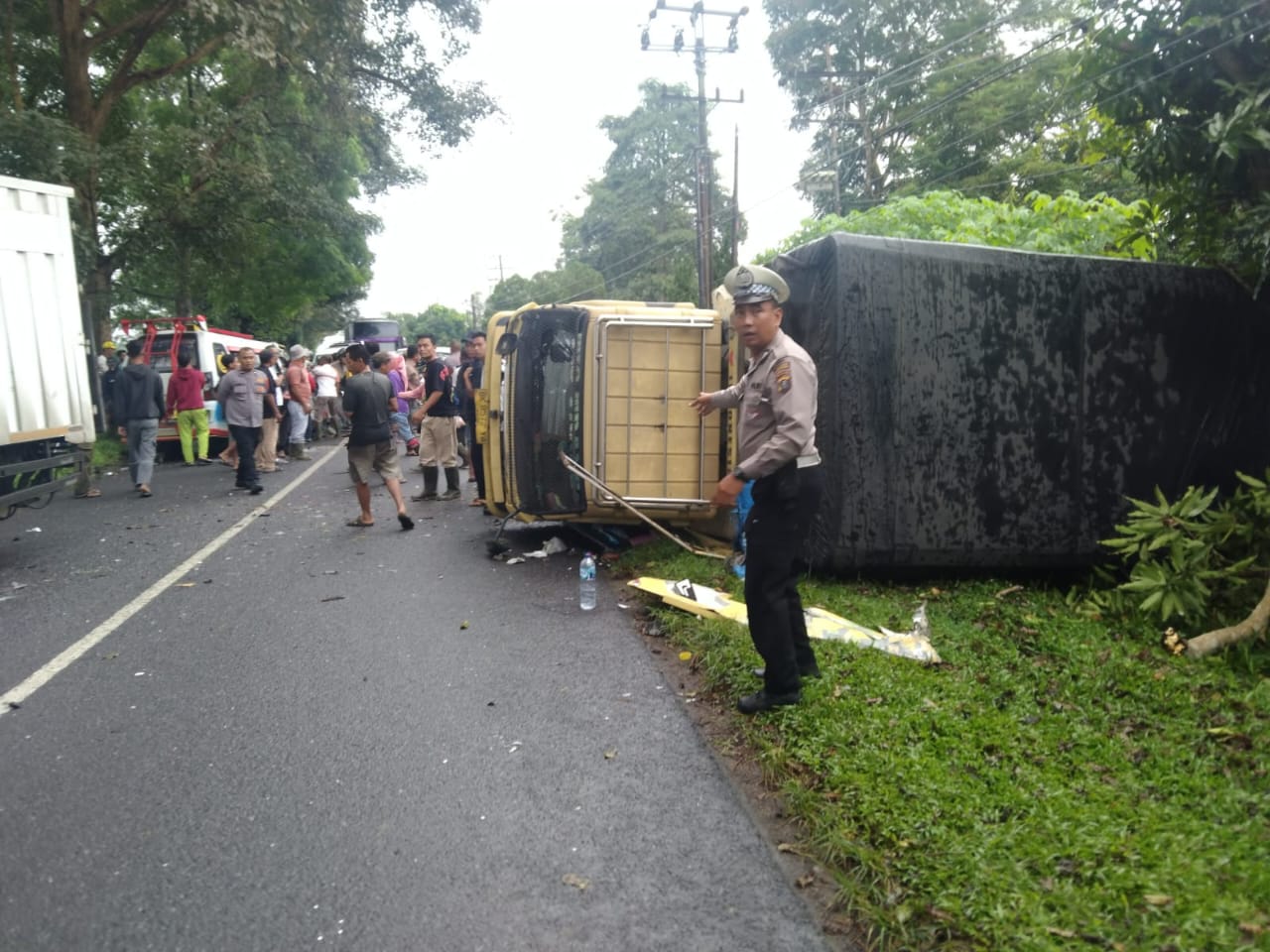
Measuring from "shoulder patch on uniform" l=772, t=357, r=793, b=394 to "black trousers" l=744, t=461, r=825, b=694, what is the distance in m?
0.33

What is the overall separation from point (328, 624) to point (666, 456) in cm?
309

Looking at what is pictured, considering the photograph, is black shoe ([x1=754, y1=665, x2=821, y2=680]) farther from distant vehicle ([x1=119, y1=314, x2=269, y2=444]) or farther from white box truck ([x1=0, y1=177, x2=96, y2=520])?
distant vehicle ([x1=119, y1=314, x2=269, y2=444])

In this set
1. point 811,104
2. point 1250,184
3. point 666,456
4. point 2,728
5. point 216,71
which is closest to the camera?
point 2,728

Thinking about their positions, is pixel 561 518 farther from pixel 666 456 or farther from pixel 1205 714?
pixel 1205 714

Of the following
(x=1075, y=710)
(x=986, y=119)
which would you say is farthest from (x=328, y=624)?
(x=986, y=119)

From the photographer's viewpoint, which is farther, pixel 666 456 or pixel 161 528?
pixel 161 528

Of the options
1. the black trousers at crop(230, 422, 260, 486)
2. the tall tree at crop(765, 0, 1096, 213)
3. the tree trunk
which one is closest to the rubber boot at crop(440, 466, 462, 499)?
the black trousers at crop(230, 422, 260, 486)

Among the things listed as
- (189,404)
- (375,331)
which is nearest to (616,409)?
(189,404)

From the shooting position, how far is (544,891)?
3.11m

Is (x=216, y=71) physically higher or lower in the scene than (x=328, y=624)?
higher

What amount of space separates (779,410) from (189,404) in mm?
12782

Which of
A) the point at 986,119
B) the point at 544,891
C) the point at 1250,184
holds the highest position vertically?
the point at 986,119

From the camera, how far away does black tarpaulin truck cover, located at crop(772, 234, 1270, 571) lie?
6445 mm

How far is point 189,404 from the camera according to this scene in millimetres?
14625
